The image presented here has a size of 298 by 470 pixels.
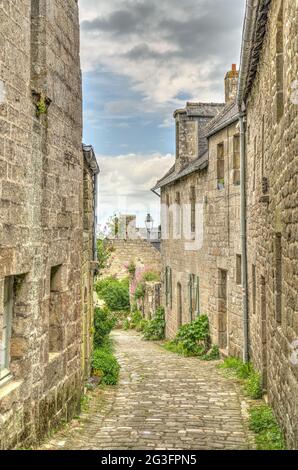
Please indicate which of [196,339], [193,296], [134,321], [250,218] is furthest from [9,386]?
[134,321]

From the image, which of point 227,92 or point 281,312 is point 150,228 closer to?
point 227,92

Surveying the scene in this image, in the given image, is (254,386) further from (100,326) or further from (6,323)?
(100,326)

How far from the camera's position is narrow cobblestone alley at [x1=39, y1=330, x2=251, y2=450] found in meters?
7.17

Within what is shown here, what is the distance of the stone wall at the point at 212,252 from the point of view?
13.3 meters

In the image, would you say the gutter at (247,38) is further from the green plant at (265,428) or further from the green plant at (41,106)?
the green plant at (265,428)

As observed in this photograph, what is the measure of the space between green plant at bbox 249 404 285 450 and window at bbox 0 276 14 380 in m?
3.01

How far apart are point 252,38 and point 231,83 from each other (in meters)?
8.36

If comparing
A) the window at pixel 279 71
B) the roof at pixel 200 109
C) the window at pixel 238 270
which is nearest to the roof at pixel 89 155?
the window at pixel 279 71

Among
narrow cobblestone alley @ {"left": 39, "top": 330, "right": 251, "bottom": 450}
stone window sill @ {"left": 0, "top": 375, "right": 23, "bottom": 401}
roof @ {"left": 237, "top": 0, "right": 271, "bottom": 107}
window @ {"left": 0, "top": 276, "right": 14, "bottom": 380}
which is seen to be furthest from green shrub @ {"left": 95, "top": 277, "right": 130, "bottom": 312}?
stone window sill @ {"left": 0, "top": 375, "right": 23, "bottom": 401}

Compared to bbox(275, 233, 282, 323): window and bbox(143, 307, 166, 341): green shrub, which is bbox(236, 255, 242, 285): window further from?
bbox(143, 307, 166, 341): green shrub

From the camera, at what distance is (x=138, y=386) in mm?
10945
